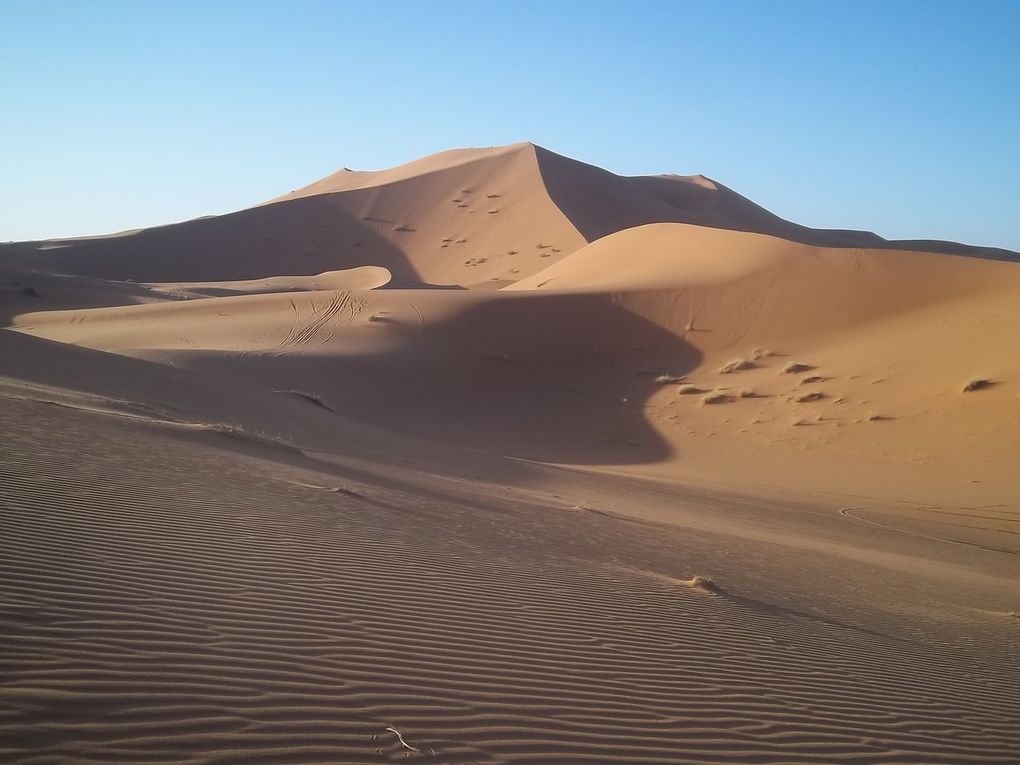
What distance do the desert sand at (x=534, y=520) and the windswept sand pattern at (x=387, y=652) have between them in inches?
1.0

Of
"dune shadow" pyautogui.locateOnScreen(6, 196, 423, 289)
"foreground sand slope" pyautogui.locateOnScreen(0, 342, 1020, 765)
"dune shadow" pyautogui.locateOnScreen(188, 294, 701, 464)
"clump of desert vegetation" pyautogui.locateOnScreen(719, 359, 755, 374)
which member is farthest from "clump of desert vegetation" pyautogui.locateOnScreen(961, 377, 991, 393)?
"dune shadow" pyautogui.locateOnScreen(6, 196, 423, 289)

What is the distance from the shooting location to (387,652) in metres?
4.23

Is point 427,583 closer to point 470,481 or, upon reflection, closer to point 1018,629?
point 1018,629

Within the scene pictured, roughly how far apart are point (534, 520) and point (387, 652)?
18.9ft

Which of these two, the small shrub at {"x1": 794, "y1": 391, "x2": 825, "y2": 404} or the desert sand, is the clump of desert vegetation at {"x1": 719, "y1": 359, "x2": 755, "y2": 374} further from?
the small shrub at {"x1": 794, "y1": 391, "x2": 825, "y2": 404}

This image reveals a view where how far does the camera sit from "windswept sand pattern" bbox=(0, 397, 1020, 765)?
3.24m

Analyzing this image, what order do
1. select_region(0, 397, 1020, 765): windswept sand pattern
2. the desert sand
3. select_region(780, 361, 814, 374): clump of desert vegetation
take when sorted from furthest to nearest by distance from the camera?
select_region(780, 361, 814, 374): clump of desert vegetation
the desert sand
select_region(0, 397, 1020, 765): windswept sand pattern

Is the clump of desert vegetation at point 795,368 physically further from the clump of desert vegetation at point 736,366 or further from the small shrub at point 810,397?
the small shrub at point 810,397

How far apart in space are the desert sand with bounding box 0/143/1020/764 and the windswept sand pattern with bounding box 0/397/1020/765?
25 millimetres

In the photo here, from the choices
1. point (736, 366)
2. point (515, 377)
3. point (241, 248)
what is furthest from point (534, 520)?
point (241, 248)

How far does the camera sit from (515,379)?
23.2 meters

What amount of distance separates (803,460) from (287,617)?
15.3m

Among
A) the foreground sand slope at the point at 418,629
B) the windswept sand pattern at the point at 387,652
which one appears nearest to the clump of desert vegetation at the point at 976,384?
the foreground sand slope at the point at 418,629

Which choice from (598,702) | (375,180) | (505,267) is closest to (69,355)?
(598,702)
